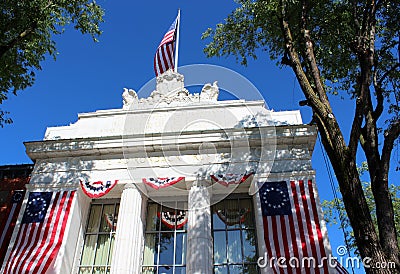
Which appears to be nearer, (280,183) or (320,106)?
(320,106)

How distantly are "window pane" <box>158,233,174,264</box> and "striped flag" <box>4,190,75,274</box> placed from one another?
328 centimetres

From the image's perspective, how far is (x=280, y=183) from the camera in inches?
432

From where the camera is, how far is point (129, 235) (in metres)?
10.6

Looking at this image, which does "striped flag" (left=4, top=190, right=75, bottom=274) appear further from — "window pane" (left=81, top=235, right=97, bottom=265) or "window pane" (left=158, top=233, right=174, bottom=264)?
"window pane" (left=158, top=233, right=174, bottom=264)

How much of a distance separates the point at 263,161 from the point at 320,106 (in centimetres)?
499

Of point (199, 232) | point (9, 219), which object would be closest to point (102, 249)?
point (9, 219)

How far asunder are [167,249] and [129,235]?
4.67ft

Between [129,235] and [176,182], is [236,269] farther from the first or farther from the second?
[129,235]

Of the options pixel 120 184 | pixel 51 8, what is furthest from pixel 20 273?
pixel 51 8

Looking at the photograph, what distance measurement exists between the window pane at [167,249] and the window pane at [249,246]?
242 cm

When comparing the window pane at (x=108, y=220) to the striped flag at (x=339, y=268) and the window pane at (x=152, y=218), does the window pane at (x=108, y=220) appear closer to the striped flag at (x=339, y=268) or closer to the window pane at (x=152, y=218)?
the window pane at (x=152, y=218)

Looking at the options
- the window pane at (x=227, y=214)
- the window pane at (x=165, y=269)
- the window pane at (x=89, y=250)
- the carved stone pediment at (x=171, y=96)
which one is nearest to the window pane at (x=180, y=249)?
the window pane at (x=165, y=269)

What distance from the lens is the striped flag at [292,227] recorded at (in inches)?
365

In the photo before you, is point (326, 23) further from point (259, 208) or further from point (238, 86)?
point (259, 208)
